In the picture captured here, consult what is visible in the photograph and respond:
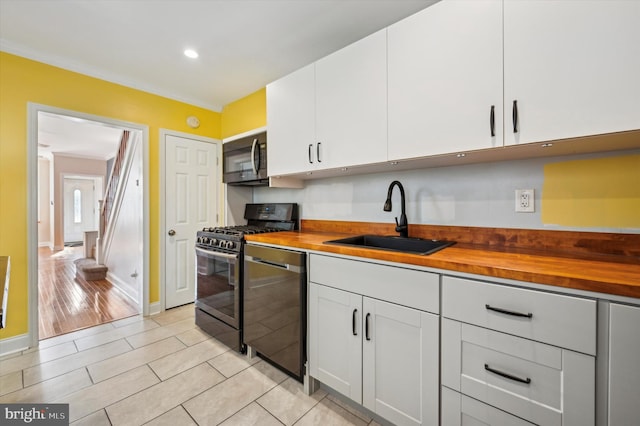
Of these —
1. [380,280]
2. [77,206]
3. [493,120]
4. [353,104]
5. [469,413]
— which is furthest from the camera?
[77,206]

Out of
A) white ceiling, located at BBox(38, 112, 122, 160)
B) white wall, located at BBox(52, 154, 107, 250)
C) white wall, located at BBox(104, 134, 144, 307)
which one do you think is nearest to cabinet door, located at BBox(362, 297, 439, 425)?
white wall, located at BBox(104, 134, 144, 307)

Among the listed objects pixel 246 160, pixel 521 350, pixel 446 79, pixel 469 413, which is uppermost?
pixel 446 79

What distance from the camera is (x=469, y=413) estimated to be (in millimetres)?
1091

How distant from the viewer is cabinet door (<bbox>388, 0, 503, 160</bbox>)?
48.5 inches

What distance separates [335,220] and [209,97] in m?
2.28

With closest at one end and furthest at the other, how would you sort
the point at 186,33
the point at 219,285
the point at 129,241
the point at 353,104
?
the point at 353,104, the point at 186,33, the point at 219,285, the point at 129,241

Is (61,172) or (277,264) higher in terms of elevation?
(61,172)

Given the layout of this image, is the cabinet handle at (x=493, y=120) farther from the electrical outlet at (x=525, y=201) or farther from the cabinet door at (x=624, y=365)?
the cabinet door at (x=624, y=365)

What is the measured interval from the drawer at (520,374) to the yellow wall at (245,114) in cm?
276

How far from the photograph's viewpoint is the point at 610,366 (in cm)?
83

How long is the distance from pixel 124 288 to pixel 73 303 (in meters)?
0.57

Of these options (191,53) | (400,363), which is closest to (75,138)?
(191,53)

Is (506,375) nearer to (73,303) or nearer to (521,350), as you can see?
(521,350)

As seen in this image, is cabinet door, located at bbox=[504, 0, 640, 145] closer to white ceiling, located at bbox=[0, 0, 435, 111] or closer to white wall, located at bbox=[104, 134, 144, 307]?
white ceiling, located at bbox=[0, 0, 435, 111]
